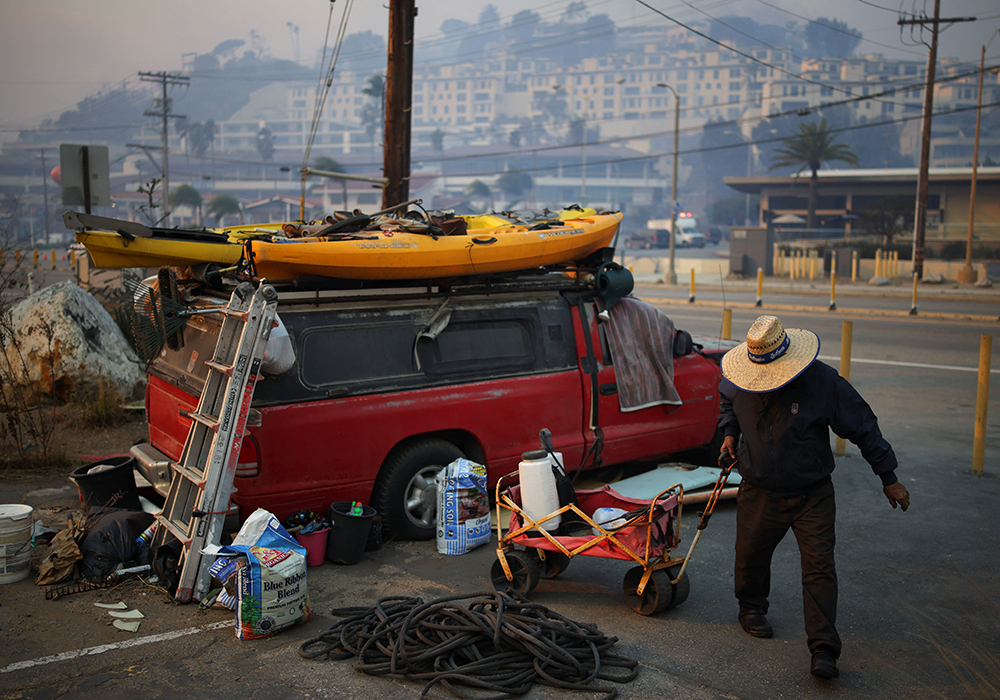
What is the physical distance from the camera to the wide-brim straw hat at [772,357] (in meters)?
4.18

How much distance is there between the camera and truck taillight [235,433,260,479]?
16.6ft

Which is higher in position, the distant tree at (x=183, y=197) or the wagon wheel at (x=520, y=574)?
the distant tree at (x=183, y=197)

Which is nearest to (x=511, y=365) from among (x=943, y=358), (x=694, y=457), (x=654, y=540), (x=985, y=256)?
(x=654, y=540)

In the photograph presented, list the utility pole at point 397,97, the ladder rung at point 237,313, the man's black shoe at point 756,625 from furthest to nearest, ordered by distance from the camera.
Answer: the utility pole at point 397,97 → the ladder rung at point 237,313 → the man's black shoe at point 756,625

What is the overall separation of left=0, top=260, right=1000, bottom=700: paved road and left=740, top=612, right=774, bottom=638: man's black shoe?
58 mm

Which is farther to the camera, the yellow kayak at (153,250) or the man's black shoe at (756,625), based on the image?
the yellow kayak at (153,250)

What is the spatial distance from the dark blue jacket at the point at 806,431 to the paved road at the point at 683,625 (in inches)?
37.6

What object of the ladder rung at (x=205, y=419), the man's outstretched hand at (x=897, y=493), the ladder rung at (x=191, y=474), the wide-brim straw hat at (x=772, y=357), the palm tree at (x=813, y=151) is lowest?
the ladder rung at (x=191, y=474)

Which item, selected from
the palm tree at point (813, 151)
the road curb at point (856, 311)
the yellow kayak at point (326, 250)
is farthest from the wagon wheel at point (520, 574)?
the palm tree at point (813, 151)

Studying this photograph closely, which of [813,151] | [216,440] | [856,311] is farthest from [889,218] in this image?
[216,440]

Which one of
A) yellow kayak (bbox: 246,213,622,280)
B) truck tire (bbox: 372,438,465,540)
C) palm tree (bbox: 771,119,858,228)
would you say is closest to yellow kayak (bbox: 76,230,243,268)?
yellow kayak (bbox: 246,213,622,280)

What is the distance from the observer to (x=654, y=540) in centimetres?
468

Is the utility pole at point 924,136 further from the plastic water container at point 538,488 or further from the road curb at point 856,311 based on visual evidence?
the plastic water container at point 538,488

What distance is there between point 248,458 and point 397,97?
24.1 ft
